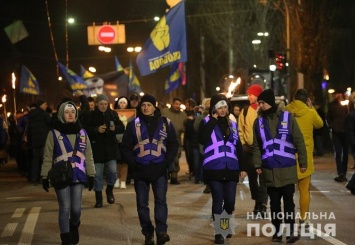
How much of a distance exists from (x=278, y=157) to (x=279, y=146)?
0.14 m

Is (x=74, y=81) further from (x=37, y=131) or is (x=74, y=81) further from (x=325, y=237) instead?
(x=325, y=237)

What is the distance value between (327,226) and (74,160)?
11.8ft

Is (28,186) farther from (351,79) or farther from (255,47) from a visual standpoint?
(351,79)

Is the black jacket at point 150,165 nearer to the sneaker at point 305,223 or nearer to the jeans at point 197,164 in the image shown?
the sneaker at point 305,223

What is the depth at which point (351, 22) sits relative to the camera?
4691cm

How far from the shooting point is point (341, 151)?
16.5m

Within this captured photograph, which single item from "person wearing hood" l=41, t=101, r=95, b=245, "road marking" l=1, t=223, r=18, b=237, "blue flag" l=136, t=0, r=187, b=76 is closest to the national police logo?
"person wearing hood" l=41, t=101, r=95, b=245

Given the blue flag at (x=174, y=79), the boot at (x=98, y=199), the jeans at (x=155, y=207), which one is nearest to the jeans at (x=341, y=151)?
the boot at (x=98, y=199)

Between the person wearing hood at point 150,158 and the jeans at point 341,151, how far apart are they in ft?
25.8

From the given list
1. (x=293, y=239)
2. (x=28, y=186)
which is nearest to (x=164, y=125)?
(x=293, y=239)

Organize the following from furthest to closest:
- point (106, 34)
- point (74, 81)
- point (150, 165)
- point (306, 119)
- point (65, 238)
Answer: point (106, 34) → point (74, 81) → point (306, 119) → point (150, 165) → point (65, 238)

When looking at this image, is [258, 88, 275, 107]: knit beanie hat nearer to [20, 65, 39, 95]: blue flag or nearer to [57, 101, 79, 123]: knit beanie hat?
[57, 101, 79, 123]: knit beanie hat

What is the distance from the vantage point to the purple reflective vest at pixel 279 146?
29.6 ft

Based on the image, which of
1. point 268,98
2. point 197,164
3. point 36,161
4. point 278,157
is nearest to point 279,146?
point 278,157
